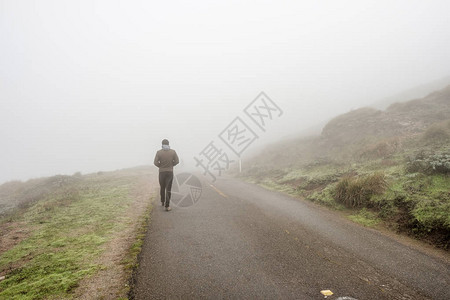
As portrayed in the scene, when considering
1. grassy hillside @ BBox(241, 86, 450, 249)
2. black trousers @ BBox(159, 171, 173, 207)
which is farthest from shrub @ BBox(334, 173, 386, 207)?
black trousers @ BBox(159, 171, 173, 207)

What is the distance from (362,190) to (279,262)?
5.48m

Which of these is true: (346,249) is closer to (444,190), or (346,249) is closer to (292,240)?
(292,240)

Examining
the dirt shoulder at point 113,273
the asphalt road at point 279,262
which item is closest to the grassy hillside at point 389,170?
the asphalt road at point 279,262

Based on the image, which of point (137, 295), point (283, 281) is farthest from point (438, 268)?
point (137, 295)

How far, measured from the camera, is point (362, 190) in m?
8.02

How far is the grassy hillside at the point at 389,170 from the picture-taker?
607cm

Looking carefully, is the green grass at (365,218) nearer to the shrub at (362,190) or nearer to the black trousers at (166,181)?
the shrub at (362,190)

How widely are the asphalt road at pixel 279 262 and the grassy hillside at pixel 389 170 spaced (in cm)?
112

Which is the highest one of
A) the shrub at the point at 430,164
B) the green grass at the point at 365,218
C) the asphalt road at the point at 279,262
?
the shrub at the point at 430,164

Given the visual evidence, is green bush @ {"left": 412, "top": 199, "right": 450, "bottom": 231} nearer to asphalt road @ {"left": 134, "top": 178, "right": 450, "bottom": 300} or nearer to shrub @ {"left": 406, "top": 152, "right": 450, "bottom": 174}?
asphalt road @ {"left": 134, "top": 178, "right": 450, "bottom": 300}

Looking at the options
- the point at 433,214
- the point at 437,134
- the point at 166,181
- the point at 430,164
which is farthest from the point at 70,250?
the point at 437,134

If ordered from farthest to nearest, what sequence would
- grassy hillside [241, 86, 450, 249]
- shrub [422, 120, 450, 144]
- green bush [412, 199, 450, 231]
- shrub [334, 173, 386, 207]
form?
shrub [422, 120, 450, 144]
shrub [334, 173, 386, 207]
grassy hillside [241, 86, 450, 249]
green bush [412, 199, 450, 231]

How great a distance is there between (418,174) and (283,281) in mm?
7445

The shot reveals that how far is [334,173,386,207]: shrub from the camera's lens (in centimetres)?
778
